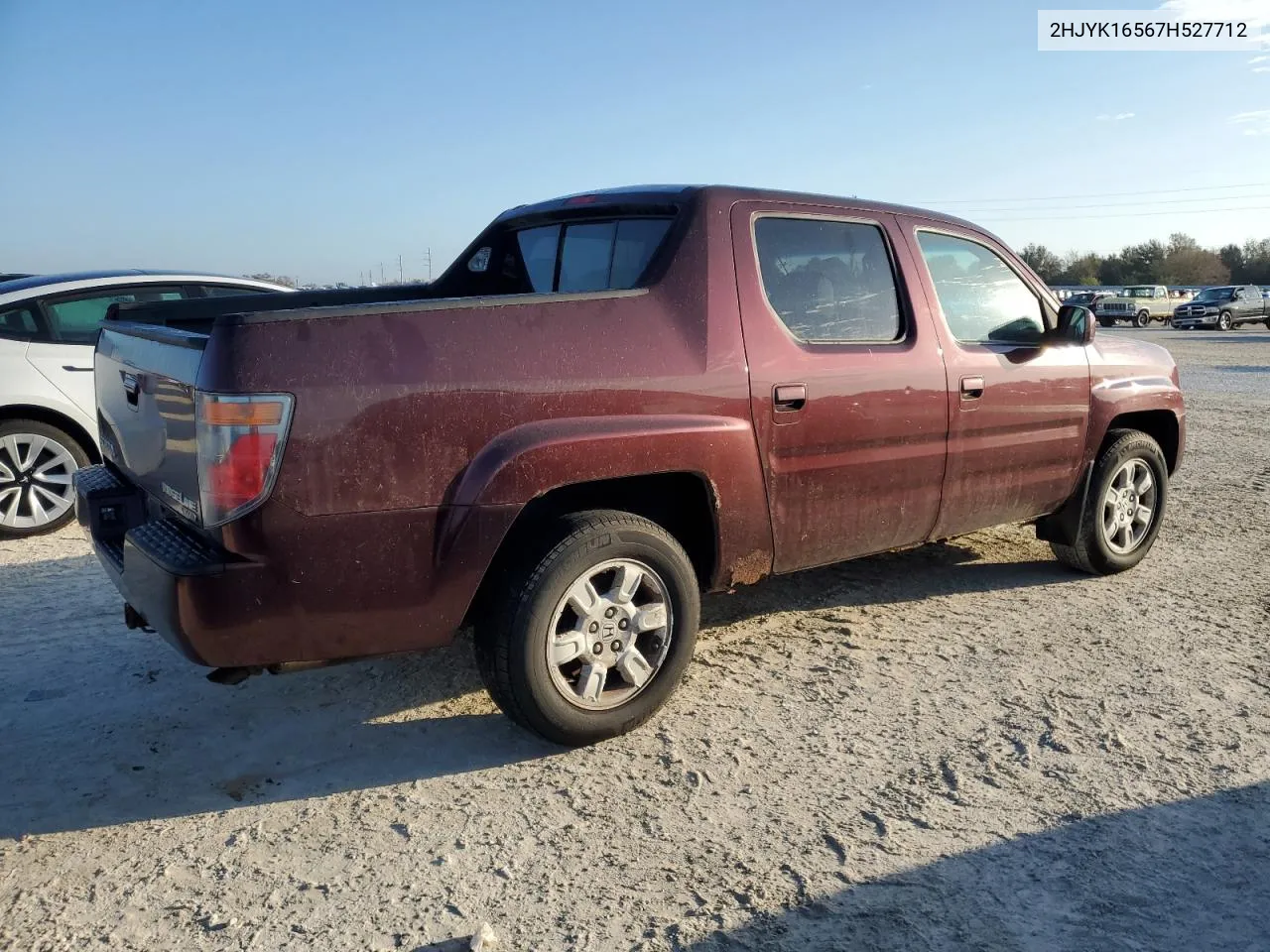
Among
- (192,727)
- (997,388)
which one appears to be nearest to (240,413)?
(192,727)

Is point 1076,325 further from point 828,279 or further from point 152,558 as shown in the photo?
point 152,558

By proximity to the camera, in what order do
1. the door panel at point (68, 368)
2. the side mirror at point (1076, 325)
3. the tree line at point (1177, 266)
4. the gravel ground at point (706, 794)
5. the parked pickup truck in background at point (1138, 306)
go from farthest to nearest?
the tree line at point (1177, 266), the parked pickup truck in background at point (1138, 306), the door panel at point (68, 368), the side mirror at point (1076, 325), the gravel ground at point (706, 794)

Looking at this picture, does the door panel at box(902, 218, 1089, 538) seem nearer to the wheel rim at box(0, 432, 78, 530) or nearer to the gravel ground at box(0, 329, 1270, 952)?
the gravel ground at box(0, 329, 1270, 952)

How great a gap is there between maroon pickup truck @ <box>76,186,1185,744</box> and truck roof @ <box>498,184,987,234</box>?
15 millimetres

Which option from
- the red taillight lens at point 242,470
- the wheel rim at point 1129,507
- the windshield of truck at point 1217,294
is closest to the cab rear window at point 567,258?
the red taillight lens at point 242,470

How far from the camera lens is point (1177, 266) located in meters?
70.0

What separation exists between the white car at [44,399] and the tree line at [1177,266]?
226 ft

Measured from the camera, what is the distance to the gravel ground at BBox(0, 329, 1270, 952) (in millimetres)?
2451

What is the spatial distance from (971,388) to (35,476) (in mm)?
5618

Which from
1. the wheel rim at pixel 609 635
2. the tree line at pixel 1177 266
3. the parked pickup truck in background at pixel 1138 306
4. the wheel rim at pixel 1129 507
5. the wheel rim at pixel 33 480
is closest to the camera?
the wheel rim at pixel 609 635

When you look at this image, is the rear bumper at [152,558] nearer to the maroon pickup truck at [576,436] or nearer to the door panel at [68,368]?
the maroon pickup truck at [576,436]

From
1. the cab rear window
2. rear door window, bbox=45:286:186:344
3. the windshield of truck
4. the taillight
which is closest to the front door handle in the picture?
the cab rear window

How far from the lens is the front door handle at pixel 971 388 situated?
14.1 feet

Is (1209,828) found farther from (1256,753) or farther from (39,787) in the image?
(39,787)
